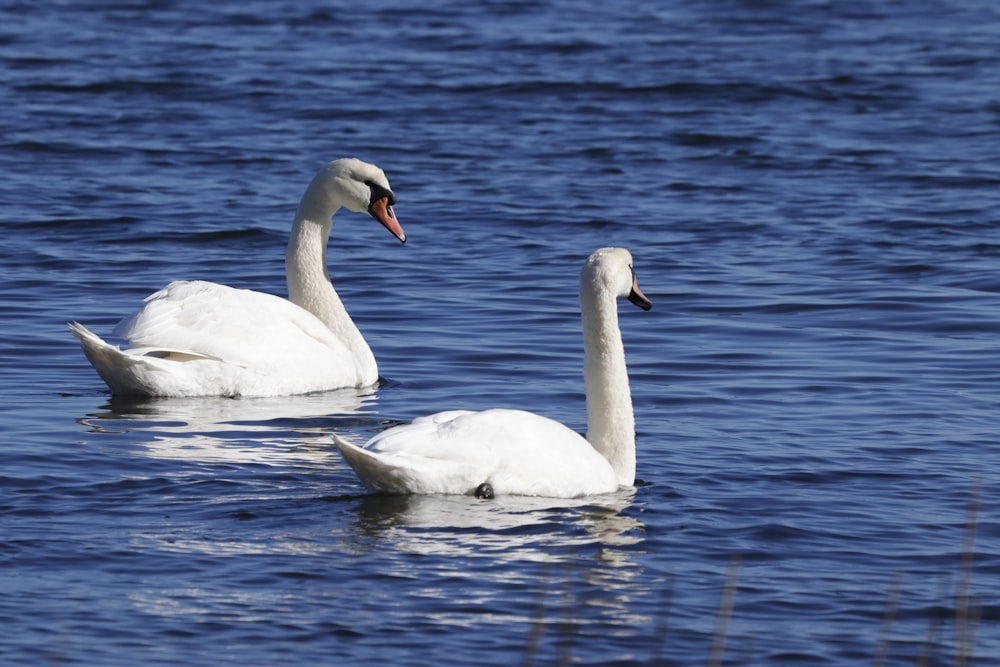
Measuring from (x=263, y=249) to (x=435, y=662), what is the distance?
9934mm

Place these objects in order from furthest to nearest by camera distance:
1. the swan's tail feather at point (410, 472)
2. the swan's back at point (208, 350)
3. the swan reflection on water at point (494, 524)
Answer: the swan's back at point (208, 350)
the swan's tail feather at point (410, 472)
the swan reflection on water at point (494, 524)

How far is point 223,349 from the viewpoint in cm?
1041

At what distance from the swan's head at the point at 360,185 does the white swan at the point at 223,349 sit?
2.99 ft

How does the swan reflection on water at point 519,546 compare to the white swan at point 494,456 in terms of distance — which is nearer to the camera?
the swan reflection on water at point 519,546

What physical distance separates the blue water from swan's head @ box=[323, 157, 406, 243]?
983 millimetres

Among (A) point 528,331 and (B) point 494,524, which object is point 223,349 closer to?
(A) point 528,331

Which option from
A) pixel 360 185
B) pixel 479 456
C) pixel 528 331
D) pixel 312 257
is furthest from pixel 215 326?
pixel 479 456

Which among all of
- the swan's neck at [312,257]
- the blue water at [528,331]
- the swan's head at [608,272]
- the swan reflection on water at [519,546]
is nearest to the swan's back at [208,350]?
the blue water at [528,331]

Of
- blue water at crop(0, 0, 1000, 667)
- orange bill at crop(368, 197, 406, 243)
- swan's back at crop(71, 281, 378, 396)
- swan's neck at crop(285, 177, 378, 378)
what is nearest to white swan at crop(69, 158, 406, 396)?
swan's back at crop(71, 281, 378, 396)

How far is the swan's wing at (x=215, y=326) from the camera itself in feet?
33.8

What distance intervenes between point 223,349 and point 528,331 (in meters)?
2.86

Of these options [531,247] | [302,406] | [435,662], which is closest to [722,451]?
[302,406]

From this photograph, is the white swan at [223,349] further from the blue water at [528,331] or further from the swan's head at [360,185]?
the swan's head at [360,185]

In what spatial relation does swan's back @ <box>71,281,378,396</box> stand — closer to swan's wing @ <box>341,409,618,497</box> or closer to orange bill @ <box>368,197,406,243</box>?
orange bill @ <box>368,197,406,243</box>
